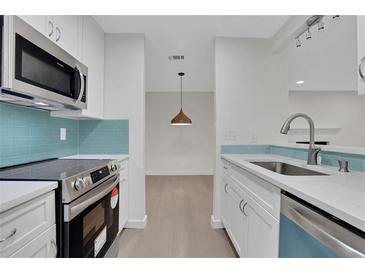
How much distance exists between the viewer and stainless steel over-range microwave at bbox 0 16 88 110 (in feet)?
3.08

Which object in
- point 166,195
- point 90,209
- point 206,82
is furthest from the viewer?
point 206,82

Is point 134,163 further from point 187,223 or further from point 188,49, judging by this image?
point 188,49

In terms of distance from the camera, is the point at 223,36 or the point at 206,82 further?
the point at 206,82

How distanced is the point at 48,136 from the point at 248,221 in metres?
1.89

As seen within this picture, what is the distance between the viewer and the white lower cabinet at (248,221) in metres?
1.02

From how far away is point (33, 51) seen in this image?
1.10 metres

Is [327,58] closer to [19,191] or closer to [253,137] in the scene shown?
[253,137]

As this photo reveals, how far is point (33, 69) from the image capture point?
3.62ft

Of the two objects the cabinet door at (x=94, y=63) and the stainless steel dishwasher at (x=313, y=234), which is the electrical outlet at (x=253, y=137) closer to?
the stainless steel dishwasher at (x=313, y=234)

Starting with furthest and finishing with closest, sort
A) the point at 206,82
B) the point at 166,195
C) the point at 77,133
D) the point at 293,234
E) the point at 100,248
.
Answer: the point at 206,82 → the point at 166,195 → the point at 77,133 → the point at 100,248 → the point at 293,234

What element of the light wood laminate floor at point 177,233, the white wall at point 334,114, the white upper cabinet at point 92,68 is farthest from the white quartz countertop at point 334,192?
the white wall at point 334,114

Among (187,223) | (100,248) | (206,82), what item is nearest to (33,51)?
(100,248)

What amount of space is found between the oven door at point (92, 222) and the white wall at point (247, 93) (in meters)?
1.28
